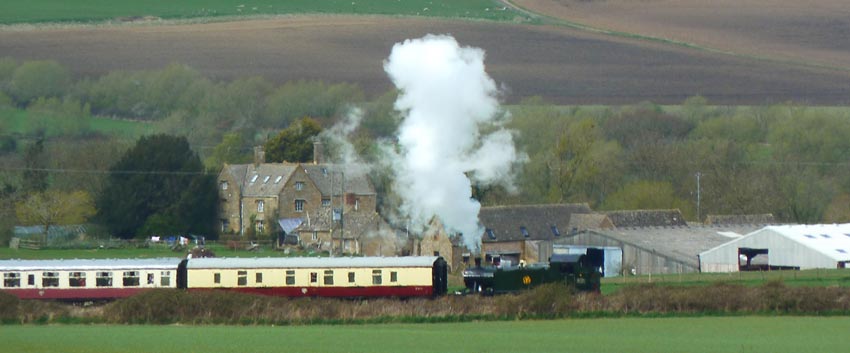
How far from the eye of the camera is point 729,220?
372 feet

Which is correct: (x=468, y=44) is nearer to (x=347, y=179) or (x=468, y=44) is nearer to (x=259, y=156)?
(x=259, y=156)

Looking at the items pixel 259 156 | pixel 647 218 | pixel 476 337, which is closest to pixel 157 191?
pixel 259 156

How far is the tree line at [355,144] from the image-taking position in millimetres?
119000

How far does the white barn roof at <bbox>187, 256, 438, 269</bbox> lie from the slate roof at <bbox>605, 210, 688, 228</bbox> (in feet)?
156

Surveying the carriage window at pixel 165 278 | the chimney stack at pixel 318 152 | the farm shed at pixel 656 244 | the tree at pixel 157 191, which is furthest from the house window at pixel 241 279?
the chimney stack at pixel 318 152

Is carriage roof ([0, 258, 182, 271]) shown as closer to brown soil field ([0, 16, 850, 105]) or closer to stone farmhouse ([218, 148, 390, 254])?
stone farmhouse ([218, 148, 390, 254])

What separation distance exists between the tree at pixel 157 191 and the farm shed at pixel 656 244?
28709 millimetres

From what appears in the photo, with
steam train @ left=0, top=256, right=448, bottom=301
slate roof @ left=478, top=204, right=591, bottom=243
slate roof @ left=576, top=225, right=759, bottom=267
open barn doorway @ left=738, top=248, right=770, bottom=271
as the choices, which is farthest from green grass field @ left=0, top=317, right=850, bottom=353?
slate roof @ left=478, top=204, right=591, bottom=243

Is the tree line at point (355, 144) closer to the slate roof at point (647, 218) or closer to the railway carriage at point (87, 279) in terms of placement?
the slate roof at point (647, 218)

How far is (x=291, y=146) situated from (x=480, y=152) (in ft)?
162

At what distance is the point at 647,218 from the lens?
112375 mm

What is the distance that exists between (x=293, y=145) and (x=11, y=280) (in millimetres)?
68143

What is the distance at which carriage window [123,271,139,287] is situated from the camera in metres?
66.2

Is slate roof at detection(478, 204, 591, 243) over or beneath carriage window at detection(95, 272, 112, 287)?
over
